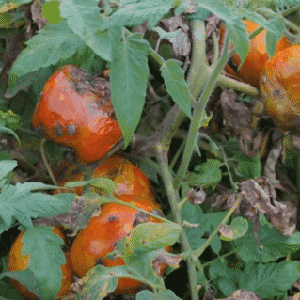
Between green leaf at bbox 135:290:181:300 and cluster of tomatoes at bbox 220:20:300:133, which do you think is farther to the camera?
cluster of tomatoes at bbox 220:20:300:133

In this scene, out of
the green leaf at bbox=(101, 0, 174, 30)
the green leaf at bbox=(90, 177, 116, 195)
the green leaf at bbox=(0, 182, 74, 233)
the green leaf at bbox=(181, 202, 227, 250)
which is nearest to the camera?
the green leaf at bbox=(101, 0, 174, 30)

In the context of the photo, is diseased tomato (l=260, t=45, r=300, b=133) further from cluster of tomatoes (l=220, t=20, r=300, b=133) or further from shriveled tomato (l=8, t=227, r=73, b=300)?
shriveled tomato (l=8, t=227, r=73, b=300)

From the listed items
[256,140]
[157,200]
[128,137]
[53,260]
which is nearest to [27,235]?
[53,260]

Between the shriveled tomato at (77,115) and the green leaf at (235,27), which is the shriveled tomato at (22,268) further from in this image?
the green leaf at (235,27)

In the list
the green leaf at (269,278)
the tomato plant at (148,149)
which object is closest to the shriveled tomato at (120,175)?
the tomato plant at (148,149)

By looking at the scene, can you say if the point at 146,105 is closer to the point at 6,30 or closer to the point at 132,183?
the point at 132,183

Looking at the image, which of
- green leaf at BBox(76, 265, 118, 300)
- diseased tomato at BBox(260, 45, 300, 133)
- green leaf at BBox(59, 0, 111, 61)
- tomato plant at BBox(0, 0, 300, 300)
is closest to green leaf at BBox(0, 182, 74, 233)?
tomato plant at BBox(0, 0, 300, 300)

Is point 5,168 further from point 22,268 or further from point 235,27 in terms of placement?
point 235,27
